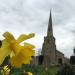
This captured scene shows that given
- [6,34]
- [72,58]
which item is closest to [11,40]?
[6,34]

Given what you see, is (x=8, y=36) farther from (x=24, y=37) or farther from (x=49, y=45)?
(x=49, y=45)

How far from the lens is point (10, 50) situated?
0.92 meters

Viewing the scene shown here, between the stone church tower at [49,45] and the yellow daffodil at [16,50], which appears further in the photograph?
the stone church tower at [49,45]

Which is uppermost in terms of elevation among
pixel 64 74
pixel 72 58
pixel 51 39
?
pixel 51 39

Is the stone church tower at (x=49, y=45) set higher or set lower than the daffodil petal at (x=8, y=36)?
higher

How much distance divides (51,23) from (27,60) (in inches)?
2591

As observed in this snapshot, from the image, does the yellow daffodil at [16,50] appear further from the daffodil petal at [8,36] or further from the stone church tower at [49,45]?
the stone church tower at [49,45]

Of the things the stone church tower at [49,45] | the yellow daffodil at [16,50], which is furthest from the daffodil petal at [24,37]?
the stone church tower at [49,45]

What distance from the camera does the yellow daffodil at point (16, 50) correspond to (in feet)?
2.89

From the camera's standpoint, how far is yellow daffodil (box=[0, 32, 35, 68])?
0.88 m

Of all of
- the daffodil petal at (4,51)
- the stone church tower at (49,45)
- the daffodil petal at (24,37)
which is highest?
the stone church tower at (49,45)

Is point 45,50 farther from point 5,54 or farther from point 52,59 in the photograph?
point 5,54

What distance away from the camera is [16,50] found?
907 millimetres

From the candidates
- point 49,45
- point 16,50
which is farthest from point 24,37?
point 49,45
